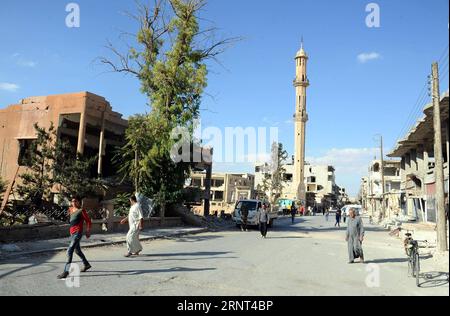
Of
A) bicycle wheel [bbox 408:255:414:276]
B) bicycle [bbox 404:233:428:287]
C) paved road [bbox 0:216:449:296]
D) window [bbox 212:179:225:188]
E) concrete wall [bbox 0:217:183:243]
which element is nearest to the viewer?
paved road [bbox 0:216:449:296]

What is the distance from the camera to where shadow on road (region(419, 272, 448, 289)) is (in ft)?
31.7

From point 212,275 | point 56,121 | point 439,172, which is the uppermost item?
point 56,121

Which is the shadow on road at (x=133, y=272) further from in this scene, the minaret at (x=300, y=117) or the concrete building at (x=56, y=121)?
the minaret at (x=300, y=117)

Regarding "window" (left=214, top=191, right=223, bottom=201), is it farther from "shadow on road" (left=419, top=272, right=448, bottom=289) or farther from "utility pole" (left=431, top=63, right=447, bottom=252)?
"shadow on road" (left=419, top=272, right=448, bottom=289)

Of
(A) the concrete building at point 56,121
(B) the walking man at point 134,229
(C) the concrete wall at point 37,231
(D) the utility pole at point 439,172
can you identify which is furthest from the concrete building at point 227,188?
(B) the walking man at point 134,229

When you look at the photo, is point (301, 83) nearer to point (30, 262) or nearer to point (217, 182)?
point (217, 182)

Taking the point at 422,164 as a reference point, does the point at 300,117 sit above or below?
above

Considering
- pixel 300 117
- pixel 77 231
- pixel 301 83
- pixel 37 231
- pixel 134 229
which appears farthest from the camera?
pixel 301 83

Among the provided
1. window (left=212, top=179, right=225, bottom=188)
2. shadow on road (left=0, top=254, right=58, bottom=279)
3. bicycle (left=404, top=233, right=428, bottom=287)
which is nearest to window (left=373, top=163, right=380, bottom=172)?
window (left=212, top=179, right=225, bottom=188)

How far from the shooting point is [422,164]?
31625 millimetres

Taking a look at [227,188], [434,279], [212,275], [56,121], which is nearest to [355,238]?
[434,279]

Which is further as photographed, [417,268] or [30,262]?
[30,262]

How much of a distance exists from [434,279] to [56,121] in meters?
24.5
